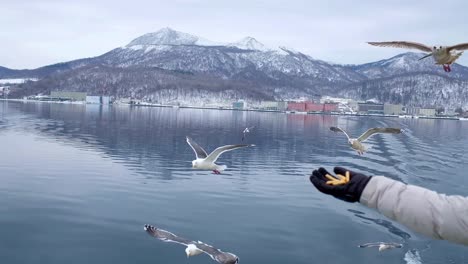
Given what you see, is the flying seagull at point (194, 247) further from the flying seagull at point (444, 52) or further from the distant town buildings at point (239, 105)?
the distant town buildings at point (239, 105)

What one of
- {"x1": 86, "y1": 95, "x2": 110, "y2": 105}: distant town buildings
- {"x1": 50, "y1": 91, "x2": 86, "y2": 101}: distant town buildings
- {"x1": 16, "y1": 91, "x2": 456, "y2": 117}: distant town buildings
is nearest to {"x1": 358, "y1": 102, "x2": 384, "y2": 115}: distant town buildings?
{"x1": 16, "y1": 91, "x2": 456, "y2": 117}: distant town buildings

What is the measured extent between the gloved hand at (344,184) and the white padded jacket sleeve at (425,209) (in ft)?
0.25

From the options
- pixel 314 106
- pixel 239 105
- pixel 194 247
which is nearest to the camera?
pixel 194 247

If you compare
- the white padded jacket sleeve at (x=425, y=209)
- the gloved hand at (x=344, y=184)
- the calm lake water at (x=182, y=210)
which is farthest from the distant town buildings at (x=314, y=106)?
the white padded jacket sleeve at (x=425, y=209)

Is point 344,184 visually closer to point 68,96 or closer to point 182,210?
point 182,210

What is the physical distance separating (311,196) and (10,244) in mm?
10161

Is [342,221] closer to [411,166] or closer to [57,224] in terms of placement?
[57,224]

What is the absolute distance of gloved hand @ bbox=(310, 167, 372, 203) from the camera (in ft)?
8.13

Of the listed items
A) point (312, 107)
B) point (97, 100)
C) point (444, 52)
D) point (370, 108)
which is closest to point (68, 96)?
point (97, 100)

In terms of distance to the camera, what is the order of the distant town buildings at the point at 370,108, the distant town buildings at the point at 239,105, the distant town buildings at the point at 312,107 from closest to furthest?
1. the distant town buildings at the point at 312,107
2. the distant town buildings at the point at 370,108
3. the distant town buildings at the point at 239,105

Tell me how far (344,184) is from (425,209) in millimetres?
410

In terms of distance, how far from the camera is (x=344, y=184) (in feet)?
8.21

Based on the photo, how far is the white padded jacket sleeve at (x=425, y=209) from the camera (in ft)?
7.37

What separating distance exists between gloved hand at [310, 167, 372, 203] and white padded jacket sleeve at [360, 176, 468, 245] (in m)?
0.08
